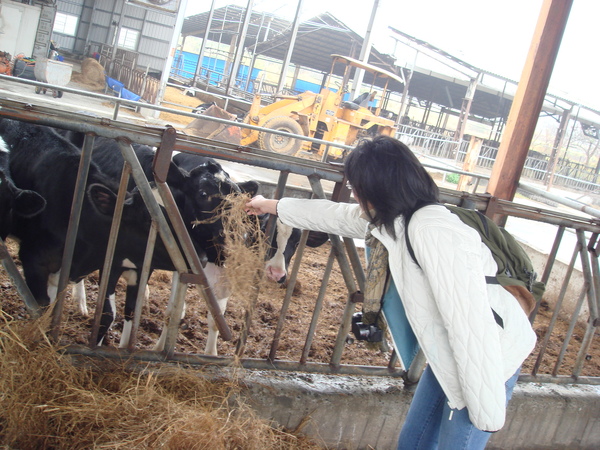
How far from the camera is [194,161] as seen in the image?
521 centimetres

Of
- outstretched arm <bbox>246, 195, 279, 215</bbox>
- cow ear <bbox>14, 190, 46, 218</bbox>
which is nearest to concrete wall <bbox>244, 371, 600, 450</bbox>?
outstretched arm <bbox>246, 195, 279, 215</bbox>

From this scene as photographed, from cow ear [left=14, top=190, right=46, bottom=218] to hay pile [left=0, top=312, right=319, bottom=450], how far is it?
737 mm

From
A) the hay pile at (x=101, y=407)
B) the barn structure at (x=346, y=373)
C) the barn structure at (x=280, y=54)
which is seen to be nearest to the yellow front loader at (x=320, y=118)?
the barn structure at (x=280, y=54)

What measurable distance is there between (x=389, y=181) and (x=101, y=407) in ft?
5.21

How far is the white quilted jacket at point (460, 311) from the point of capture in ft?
6.56

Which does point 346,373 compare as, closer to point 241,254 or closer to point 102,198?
point 241,254

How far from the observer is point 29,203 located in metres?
3.09

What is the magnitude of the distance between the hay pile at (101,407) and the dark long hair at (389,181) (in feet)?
3.97

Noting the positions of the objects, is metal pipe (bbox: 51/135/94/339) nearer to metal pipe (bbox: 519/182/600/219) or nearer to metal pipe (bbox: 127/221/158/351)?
metal pipe (bbox: 127/221/158/351)

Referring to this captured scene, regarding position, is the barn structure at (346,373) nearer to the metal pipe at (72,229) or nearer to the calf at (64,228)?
the metal pipe at (72,229)

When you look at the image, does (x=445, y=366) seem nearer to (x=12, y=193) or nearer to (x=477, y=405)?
(x=477, y=405)

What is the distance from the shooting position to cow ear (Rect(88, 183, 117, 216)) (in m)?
3.14

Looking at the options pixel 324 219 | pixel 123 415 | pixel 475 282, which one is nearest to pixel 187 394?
pixel 123 415

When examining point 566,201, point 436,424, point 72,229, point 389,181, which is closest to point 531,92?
point 566,201
